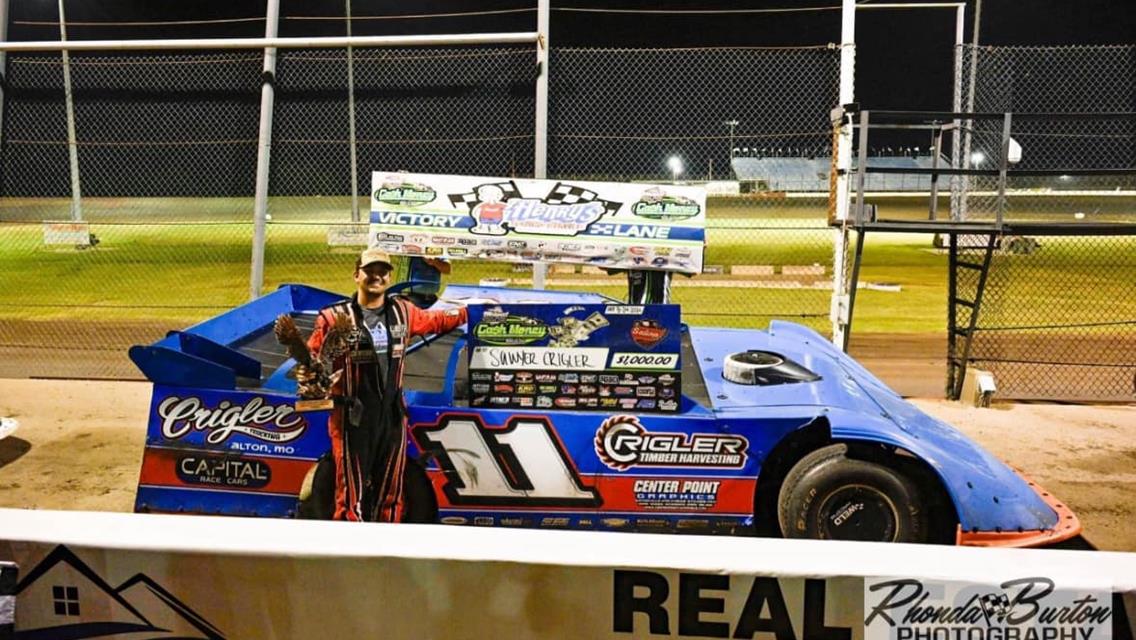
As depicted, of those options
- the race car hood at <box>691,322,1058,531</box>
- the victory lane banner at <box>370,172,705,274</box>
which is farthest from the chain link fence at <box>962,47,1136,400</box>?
the victory lane banner at <box>370,172,705,274</box>

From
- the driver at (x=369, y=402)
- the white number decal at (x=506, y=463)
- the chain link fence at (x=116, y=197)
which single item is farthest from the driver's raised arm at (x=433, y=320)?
the chain link fence at (x=116, y=197)

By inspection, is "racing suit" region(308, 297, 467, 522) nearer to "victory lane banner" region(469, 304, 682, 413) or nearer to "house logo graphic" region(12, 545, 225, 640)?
"victory lane banner" region(469, 304, 682, 413)

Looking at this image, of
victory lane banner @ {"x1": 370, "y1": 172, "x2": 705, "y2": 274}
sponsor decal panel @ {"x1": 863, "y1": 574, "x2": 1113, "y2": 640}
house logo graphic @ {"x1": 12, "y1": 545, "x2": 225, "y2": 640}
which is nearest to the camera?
sponsor decal panel @ {"x1": 863, "y1": 574, "x2": 1113, "y2": 640}

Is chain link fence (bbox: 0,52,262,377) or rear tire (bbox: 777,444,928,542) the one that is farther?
chain link fence (bbox: 0,52,262,377)

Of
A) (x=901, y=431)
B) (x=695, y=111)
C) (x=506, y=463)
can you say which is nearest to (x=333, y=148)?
(x=695, y=111)

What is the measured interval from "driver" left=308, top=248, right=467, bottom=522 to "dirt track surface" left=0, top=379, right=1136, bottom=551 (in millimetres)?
1963

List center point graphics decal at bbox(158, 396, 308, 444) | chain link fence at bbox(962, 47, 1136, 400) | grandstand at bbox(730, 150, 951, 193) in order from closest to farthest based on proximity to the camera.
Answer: center point graphics decal at bbox(158, 396, 308, 444) < chain link fence at bbox(962, 47, 1136, 400) < grandstand at bbox(730, 150, 951, 193)

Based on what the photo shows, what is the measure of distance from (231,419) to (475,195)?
1654mm

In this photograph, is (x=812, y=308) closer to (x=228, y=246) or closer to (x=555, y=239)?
(x=555, y=239)

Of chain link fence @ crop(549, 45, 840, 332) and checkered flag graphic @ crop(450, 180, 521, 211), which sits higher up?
chain link fence @ crop(549, 45, 840, 332)

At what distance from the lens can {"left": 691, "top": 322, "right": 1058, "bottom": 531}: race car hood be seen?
393 centimetres

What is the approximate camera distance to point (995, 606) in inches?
73.7

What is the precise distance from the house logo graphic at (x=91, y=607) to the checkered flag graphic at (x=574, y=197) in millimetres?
2884

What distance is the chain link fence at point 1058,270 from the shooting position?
8.19 m
